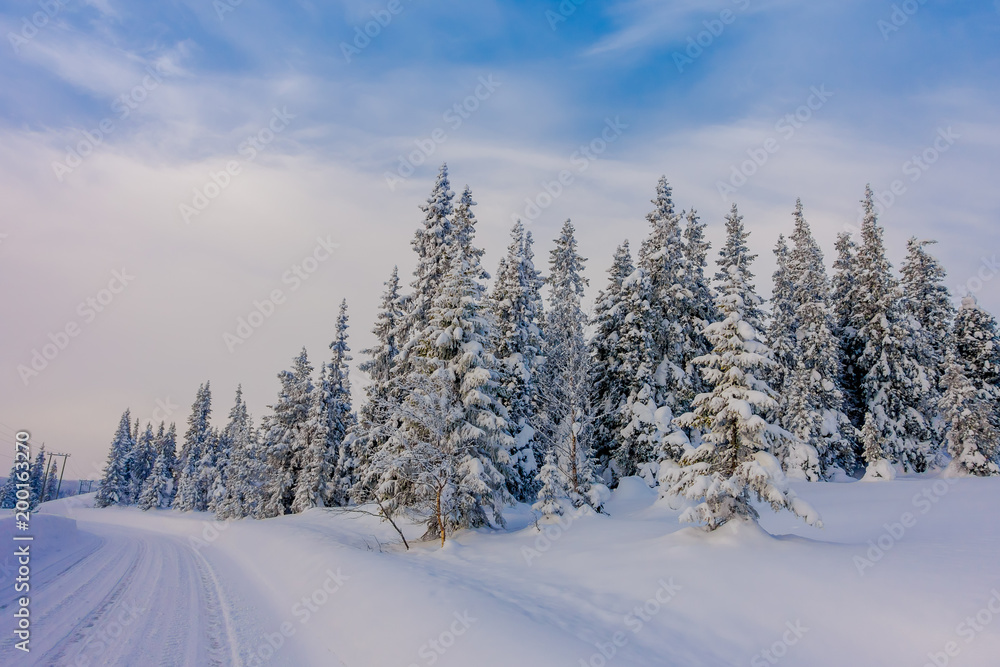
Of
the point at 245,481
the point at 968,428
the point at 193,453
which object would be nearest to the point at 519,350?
the point at 968,428

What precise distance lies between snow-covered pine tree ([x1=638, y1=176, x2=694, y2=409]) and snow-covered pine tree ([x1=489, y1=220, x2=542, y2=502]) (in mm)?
7556

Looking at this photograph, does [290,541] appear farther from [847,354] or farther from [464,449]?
[847,354]

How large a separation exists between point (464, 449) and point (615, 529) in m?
6.88

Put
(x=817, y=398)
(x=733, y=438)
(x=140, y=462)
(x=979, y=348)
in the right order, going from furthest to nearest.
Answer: (x=140, y=462), (x=817, y=398), (x=979, y=348), (x=733, y=438)

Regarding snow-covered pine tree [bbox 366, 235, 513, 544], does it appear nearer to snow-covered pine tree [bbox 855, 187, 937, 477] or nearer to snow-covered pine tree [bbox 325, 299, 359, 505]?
snow-covered pine tree [bbox 325, 299, 359, 505]

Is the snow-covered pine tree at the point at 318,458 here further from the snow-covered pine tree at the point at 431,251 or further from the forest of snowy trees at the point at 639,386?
the snow-covered pine tree at the point at 431,251

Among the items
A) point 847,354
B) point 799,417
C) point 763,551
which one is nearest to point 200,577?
point 763,551

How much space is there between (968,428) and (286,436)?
167ft

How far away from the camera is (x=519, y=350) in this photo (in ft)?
100.0

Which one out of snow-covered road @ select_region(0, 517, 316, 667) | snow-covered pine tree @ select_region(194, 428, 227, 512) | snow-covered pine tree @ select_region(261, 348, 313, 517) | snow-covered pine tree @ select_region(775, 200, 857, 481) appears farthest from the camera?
snow-covered pine tree @ select_region(194, 428, 227, 512)

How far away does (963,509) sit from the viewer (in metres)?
17.7

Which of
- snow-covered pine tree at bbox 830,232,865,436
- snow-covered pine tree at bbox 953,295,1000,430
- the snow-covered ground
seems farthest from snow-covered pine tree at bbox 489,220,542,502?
snow-covered pine tree at bbox 953,295,1000,430

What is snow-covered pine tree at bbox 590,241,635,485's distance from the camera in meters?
30.6

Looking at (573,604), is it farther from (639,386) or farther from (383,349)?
(383,349)
